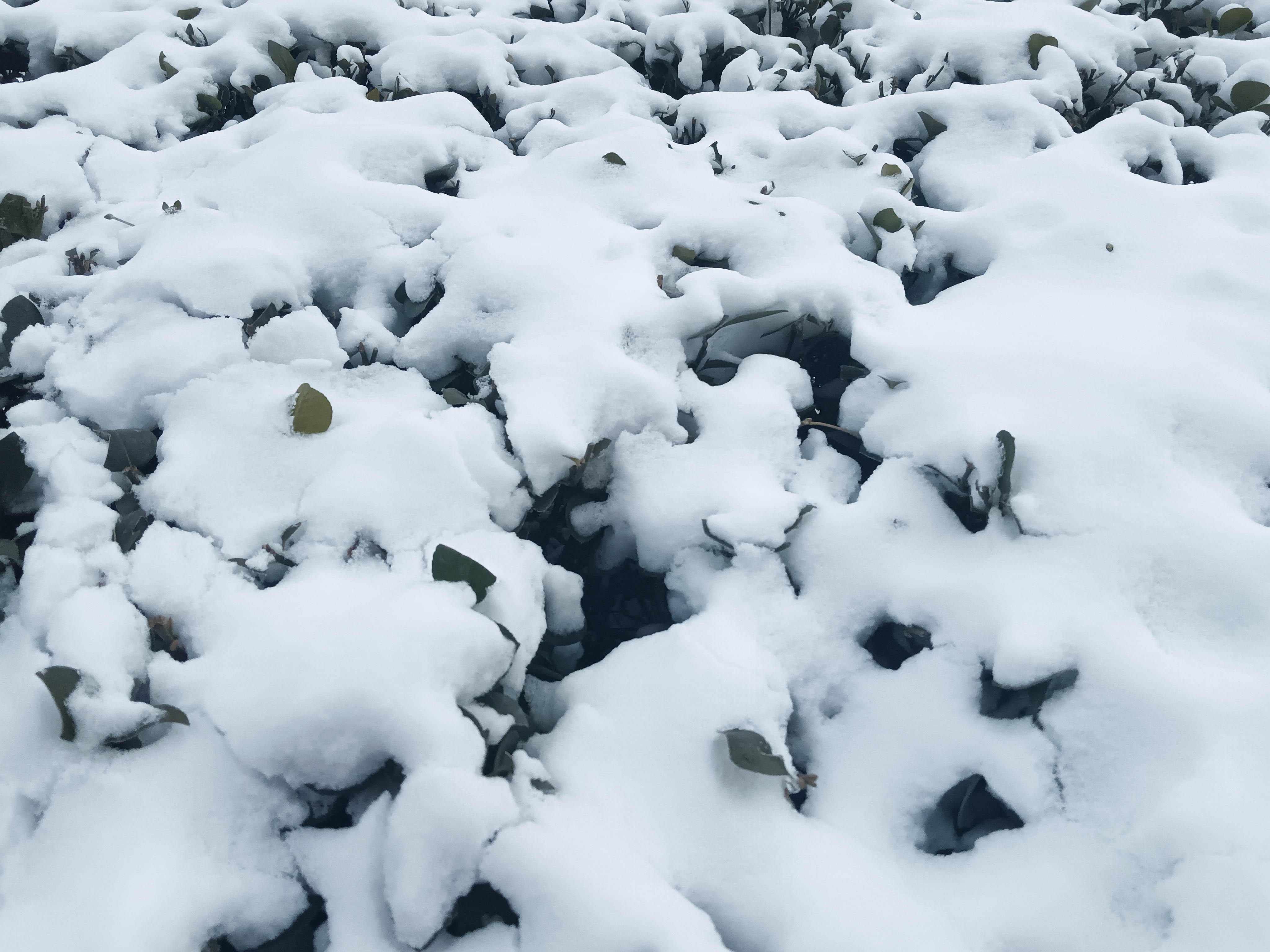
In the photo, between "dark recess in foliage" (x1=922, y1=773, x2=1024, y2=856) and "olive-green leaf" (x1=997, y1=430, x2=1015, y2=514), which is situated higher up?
"olive-green leaf" (x1=997, y1=430, x2=1015, y2=514)

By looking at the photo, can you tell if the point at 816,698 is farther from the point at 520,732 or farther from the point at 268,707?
the point at 268,707

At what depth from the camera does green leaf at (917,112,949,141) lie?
7.62 ft

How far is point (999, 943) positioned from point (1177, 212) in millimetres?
1752

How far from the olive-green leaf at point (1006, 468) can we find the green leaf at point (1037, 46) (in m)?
1.76

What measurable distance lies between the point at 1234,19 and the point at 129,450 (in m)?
3.44

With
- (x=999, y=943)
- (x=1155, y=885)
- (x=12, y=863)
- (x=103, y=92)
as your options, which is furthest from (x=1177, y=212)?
(x=103, y=92)

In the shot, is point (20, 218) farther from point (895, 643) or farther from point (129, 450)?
point (895, 643)

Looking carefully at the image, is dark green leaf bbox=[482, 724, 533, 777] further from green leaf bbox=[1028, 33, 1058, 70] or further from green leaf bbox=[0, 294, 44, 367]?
green leaf bbox=[1028, 33, 1058, 70]

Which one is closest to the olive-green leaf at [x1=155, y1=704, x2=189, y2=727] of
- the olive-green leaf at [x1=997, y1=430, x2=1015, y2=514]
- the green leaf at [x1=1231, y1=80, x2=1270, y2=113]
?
the olive-green leaf at [x1=997, y1=430, x2=1015, y2=514]

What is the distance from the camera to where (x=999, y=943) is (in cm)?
102

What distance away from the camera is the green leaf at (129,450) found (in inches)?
57.5

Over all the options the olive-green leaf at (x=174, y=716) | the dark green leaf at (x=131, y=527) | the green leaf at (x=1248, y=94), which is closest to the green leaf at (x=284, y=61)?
the dark green leaf at (x=131, y=527)

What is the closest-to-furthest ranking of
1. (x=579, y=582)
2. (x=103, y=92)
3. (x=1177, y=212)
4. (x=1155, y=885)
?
(x=1155, y=885) < (x=579, y=582) < (x=1177, y=212) < (x=103, y=92)

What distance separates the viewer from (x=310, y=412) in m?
1.49
